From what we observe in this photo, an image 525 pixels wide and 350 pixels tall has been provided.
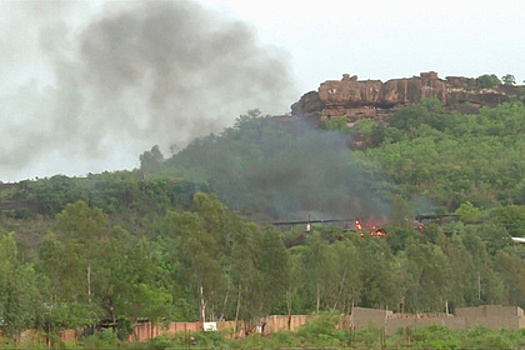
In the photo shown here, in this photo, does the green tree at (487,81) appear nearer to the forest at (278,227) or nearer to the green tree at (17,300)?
the forest at (278,227)

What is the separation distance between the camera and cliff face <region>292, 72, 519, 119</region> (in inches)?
5423

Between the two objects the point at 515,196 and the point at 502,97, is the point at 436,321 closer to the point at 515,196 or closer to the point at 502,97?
the point at 515,196

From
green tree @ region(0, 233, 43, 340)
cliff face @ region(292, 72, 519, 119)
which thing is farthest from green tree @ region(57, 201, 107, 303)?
cliff face @ region(292, 72, 519, 119)

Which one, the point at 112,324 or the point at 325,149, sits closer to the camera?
the point at 112,324

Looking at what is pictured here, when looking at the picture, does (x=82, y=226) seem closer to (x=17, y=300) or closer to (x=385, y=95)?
(x=17, y=300)

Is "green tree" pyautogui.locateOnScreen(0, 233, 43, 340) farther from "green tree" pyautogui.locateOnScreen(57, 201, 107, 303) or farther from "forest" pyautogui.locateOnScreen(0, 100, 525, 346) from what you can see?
"green tree" pyautogui.locateOnScreen(57, 201, 107, 303)

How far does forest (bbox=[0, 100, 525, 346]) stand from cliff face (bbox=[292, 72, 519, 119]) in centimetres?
299

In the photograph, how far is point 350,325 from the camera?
55.9 m

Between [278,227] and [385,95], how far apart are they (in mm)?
42246

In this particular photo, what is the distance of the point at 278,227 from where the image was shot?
99750mm

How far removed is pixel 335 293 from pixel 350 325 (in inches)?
180

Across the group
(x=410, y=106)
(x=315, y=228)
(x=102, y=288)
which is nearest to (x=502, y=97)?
(x=410, y=106)

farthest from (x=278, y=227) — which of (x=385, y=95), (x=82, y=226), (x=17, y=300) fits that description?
(x=17, y=300)

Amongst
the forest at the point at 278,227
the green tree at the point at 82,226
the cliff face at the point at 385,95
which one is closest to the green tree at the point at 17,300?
the forest at the point at 278,227
